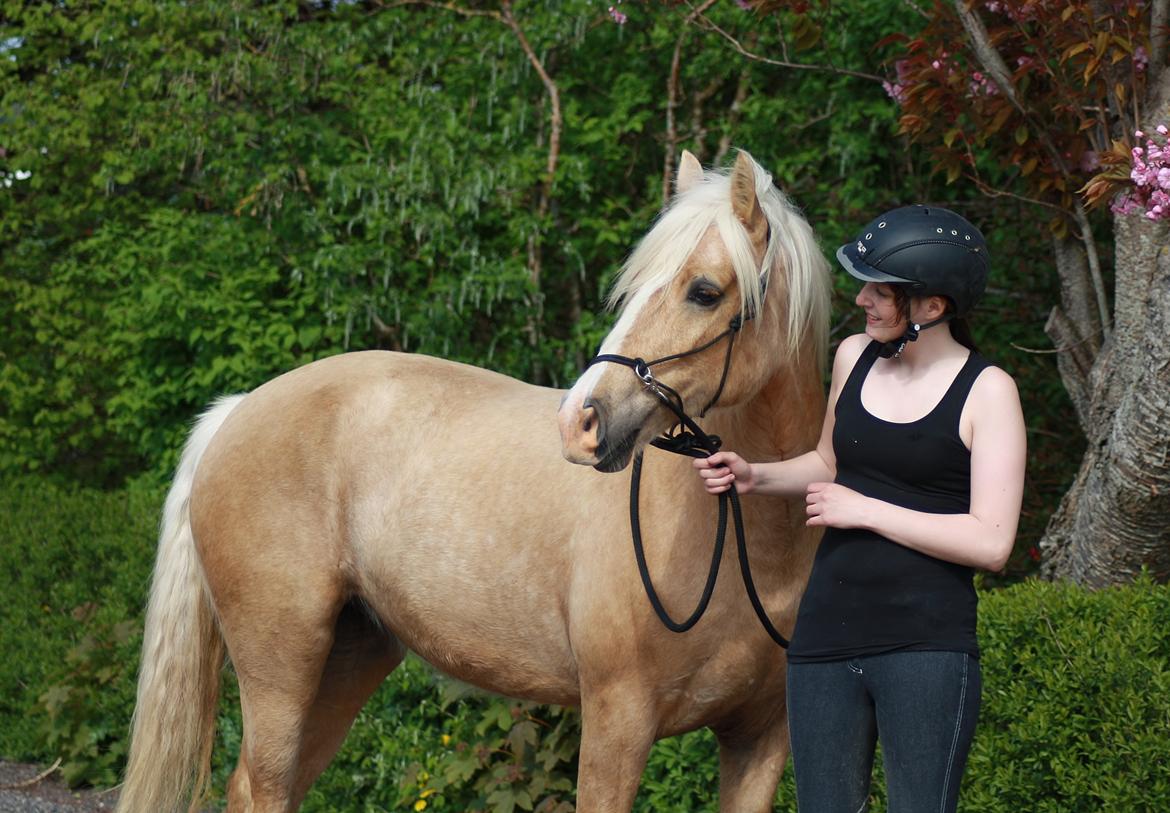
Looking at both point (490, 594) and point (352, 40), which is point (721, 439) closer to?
point (490, 594)

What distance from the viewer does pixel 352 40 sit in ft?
25.1

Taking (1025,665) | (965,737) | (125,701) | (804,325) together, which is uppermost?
(804,325)

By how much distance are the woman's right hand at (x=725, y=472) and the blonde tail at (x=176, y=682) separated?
6.41 ft

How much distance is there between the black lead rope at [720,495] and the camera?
273 centimetres

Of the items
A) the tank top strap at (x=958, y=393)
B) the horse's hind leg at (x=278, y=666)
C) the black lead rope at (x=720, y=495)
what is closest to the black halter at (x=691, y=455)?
the black lead rope at (x=720, y=495)

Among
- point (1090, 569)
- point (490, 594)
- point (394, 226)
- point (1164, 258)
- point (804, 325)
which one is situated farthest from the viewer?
point (394, 226)

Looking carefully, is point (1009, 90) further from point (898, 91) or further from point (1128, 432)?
point (1128, 432)

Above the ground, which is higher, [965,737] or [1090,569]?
[965,737]

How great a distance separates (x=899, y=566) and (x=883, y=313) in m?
0.49

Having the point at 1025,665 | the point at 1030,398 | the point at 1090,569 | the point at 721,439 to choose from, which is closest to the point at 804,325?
the point at 721,439

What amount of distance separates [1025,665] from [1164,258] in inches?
50.6

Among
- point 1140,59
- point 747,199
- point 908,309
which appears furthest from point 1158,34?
point 908,309

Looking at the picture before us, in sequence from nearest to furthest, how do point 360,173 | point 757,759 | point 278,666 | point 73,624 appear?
point 757,759, point 278,666, point 73,624, point 360,173

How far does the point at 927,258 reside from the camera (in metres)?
2.49
